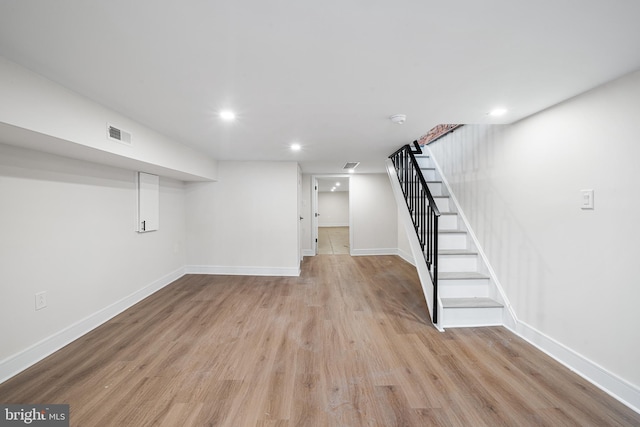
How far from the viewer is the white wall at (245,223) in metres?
4.23

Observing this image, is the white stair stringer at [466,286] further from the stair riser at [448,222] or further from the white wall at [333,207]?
the white wall at [333,207]

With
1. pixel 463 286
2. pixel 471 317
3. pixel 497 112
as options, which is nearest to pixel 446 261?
pixel 463 286

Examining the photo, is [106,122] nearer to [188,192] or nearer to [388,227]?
[188,192]

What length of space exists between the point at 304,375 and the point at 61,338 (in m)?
2.21

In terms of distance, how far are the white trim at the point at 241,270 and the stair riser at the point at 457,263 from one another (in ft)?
7.98

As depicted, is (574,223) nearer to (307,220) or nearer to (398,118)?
(398,118)

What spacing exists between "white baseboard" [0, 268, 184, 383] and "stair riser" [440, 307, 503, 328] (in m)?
3.56

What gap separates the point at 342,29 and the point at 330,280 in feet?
11.6

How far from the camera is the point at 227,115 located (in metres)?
2.12

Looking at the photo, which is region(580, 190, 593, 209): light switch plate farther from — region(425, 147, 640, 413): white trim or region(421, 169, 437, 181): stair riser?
region(421, 169, 437, 181): stair riser

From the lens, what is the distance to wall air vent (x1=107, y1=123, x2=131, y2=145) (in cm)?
194

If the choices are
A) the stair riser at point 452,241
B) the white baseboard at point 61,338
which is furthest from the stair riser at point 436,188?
the white baseboard at point 61,338

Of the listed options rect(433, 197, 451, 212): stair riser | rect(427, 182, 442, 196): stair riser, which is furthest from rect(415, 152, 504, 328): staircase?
rect(427, 182, 442, 196): stair riser

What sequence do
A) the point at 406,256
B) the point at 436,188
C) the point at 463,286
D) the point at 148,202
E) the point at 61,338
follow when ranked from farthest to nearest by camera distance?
the point at 406,256, the point at 436,188, the point at 148,202, the point at 463,286, the point at 61,338
